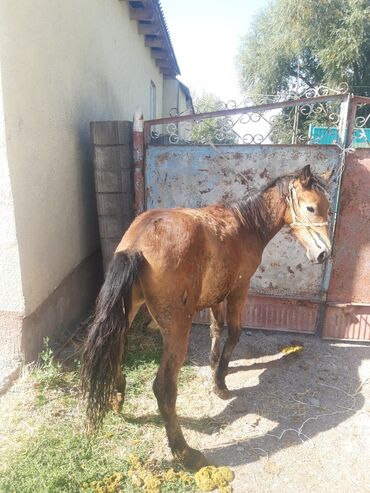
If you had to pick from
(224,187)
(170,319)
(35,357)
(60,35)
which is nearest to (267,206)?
(224,187)

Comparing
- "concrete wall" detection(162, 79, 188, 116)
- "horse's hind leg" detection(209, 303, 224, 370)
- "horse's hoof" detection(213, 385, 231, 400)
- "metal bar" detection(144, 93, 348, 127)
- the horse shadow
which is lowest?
the horse shadow

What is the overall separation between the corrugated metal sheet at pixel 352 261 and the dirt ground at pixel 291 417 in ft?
0.81

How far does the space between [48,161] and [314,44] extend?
58.0 ft

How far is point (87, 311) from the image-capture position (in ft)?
15.1

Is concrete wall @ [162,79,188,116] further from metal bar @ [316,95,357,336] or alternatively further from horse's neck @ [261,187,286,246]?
horse's neck @ [261,187,286,246]

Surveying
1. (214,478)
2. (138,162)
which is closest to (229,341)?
(214,478)

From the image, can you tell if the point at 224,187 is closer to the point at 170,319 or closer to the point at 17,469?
the point at 170,319

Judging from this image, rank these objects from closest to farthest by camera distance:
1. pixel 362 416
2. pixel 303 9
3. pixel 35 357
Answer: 1. pixel 362 416
2. pixel 35 357
3. pixel 303 9

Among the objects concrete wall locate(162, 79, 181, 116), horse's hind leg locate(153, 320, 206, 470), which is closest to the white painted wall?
horse's hind leg locate(153, 320, 206, 470)

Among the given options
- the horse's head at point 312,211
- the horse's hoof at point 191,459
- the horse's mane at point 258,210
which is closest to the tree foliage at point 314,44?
the horse's mane at point 258,210

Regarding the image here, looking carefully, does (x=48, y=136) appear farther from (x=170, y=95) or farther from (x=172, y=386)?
(x=170, y=95)

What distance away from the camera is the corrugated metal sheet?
3.84 metres

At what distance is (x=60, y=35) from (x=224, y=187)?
7.49 ft

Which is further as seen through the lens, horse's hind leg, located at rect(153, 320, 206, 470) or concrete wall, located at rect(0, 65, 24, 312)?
concrete wall, located at rect(0, 65, 24, 312)
